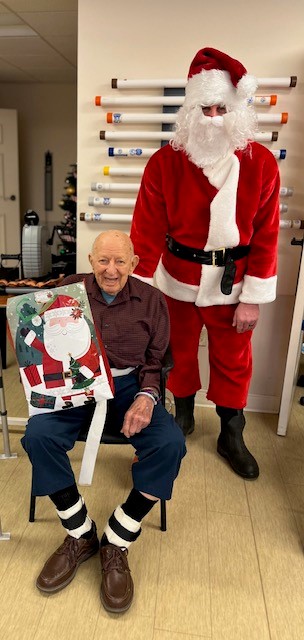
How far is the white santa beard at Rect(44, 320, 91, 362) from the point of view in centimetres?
137

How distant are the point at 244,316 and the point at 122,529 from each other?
0.93 m

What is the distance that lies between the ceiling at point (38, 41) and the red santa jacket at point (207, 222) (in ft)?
5.65

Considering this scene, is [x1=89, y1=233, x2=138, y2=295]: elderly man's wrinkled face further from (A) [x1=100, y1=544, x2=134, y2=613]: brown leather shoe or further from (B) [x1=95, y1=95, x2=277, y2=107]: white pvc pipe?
(B) [x1=95, y1=95, x2=277, y2=107]: white pvc pipe

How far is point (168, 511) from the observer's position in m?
1.78

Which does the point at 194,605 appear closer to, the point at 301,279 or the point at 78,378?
the point at 78,378

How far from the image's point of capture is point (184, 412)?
226 centimetres

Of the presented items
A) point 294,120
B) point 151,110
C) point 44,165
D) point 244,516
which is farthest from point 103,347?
point 44,165

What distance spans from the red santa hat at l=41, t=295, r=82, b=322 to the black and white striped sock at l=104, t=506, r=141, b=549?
64cm

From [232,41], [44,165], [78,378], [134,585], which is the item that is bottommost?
[134,585]

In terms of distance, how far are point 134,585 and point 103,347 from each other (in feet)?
2.50

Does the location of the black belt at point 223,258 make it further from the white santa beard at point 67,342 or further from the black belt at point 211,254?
the white santa beard at point 67,342

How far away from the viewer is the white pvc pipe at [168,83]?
206 centimetres

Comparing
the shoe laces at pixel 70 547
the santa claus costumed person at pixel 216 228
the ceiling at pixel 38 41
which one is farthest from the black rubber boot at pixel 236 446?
the ceiling at pixel 38 41

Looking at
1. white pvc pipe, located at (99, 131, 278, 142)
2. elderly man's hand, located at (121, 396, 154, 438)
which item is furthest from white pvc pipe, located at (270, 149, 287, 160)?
elderly man's hand, located at (121, 396, 154, 438)
